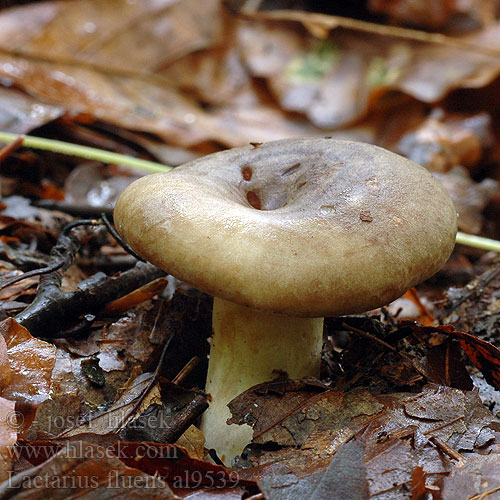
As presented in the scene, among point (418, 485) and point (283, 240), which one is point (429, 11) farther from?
point (418, 485)

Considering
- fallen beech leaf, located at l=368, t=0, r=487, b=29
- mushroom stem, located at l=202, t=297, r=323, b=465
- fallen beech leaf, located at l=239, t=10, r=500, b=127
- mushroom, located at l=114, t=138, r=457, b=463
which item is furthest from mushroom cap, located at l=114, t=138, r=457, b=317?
fallen beech leaf, located at l=368, t=0, r=487, b=29

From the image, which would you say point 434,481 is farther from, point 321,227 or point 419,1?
point 419,1

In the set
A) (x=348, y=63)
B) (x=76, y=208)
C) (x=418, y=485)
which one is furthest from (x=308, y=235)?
(x=348, y=63)

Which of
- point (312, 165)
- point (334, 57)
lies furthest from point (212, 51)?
point (312, 165)

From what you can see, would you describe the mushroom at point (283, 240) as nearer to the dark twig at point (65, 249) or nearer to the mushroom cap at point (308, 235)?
the mushroom cap at point (308, 235)

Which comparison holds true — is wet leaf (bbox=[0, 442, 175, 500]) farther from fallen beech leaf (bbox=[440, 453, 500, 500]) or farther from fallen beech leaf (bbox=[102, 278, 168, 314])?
fallen beech leaf (bbox=[102, 278, 168, 314])
